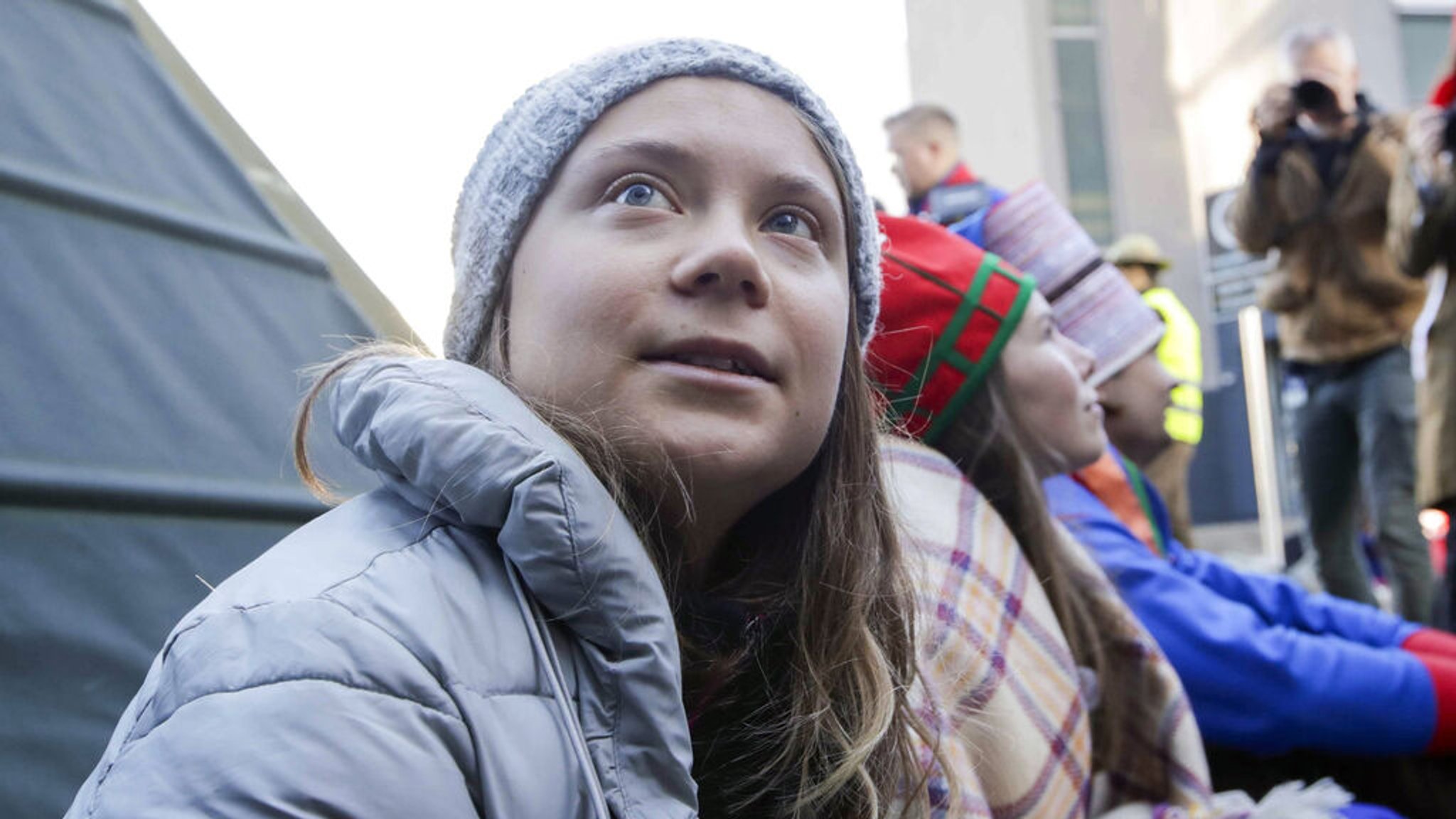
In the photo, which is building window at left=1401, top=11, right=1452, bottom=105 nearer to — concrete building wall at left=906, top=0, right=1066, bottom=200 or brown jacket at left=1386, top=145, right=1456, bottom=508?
concrete building wall at left=906, top=0, right=1066, bottom=200

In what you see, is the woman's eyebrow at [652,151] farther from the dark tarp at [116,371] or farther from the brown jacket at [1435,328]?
the brown jacket at [1435,328]

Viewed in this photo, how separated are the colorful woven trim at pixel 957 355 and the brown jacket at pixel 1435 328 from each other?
1.50 meters

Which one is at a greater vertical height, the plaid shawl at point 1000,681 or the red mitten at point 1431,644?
the plaid shawl at point 1000,681

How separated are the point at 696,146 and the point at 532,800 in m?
0.58

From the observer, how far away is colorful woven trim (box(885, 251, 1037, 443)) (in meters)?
1.76

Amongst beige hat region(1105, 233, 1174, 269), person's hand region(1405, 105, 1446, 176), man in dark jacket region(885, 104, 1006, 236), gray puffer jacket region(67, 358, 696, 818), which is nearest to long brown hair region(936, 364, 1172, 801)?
gray puffer jacket region(67, 358, 696, 818)

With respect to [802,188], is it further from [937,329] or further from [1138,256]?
[1138,256]

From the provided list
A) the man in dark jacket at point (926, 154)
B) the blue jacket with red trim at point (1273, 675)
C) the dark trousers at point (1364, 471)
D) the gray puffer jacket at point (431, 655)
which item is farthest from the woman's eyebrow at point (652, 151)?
the dark trousers at point (1364, 471)

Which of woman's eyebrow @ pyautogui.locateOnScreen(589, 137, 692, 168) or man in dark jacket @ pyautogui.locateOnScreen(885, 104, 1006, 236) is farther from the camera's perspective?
man in dark jacket @ pyautogui.locateOnScreen(885, 104, 1006, 236)

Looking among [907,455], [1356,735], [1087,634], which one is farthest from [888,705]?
[1356,735]

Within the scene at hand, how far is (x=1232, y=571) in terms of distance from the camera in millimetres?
2449

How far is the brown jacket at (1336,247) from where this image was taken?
11.3 ft

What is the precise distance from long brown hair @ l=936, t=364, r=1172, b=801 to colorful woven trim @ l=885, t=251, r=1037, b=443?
0.11 ft

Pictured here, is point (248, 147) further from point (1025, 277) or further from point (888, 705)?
point (888, 705)
